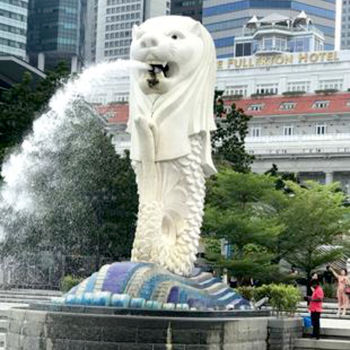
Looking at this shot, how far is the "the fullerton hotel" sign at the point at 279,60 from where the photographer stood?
88.6 metres

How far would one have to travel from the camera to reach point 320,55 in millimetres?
88875

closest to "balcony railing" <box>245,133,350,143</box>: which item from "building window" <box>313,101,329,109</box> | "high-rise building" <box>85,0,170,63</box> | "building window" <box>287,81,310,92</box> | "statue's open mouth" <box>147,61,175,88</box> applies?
"building window" <box>313,101,329,109</box>

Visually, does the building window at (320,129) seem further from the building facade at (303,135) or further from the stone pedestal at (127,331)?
the stone pedestal at (127,331)

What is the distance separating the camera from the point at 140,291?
14.4 m

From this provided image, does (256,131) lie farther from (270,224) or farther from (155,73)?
(155,73)

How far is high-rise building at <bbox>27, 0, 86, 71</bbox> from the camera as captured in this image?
448ft

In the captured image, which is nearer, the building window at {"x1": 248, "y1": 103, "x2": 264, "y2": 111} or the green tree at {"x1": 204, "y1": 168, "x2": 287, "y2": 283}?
the green tree at {"x1": 204, "y1": 168, "x2": 287, "y2": 283}

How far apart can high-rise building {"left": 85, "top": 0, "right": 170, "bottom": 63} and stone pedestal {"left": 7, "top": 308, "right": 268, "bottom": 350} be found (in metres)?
135

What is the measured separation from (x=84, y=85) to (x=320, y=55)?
2717 inches

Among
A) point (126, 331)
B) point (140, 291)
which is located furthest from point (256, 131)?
point (126, 331)

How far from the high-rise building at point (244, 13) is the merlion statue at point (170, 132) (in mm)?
99934

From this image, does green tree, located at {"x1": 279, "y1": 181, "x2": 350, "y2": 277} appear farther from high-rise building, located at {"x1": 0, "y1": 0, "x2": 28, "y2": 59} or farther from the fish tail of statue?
high-rise building, located at {"x1": 0, "y1": 0, "x2": 28, "y2": 59}

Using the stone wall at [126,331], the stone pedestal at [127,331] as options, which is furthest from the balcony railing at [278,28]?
the stone pedestal at [127,331]

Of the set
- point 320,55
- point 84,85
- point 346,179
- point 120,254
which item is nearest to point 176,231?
point 84,85
